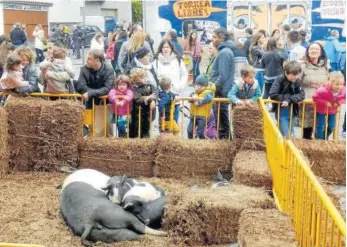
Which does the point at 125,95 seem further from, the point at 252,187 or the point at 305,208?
the point at 305,208

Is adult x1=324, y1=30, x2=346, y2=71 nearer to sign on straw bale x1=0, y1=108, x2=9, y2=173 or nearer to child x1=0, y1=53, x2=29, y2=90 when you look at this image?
child x1=0, y1=53, x2=29, y2=90

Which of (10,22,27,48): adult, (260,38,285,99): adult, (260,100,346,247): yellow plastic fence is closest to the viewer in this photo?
(260,100,346,247): yellow plastic fence

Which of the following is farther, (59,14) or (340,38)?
(59,14)

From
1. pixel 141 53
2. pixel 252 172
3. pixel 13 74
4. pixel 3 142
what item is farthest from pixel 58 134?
pixel 252 172

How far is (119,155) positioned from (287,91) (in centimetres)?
253

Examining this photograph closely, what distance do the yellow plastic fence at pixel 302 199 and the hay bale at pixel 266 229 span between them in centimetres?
15

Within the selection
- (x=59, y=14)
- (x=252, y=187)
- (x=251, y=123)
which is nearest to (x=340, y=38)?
(x=251, y=123)

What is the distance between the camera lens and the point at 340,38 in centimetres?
1995

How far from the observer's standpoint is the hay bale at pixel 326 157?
873cm

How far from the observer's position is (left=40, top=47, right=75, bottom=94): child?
370 inches

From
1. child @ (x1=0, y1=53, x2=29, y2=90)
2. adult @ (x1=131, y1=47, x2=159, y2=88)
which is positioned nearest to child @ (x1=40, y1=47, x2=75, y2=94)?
child @ (x1=0, y1=53, x2=29, y2=90)

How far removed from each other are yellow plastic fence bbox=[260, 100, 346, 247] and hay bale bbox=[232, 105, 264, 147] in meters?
1.22

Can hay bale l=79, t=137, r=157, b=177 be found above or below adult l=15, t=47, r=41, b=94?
below

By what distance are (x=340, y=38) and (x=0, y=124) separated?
13.8 m
